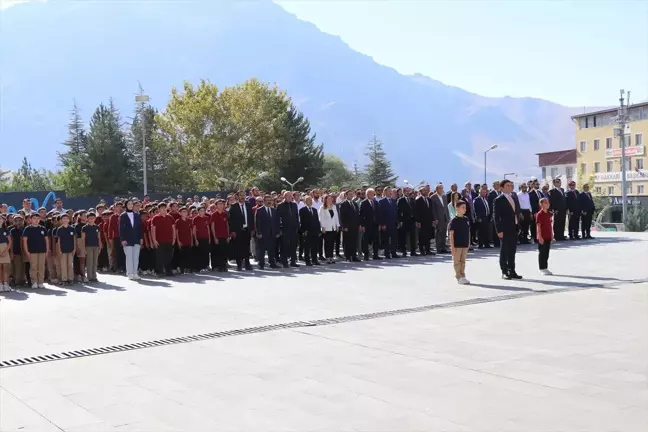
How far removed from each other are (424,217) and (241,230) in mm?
5178

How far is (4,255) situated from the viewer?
52.0ft

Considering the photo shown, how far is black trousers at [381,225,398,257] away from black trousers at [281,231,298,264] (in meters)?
2.63

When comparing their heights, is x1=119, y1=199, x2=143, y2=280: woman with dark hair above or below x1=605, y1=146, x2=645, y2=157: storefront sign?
below

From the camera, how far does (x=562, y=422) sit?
571cm

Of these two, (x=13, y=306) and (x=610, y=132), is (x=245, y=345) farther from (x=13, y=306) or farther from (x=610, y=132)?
(x=610, y=132)

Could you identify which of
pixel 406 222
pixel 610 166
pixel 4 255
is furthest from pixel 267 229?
pixel 610 166

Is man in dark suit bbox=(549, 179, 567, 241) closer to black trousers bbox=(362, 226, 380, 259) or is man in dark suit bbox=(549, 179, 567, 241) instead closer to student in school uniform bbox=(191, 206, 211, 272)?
black trousers bbox=(362, 226, 380, 259)

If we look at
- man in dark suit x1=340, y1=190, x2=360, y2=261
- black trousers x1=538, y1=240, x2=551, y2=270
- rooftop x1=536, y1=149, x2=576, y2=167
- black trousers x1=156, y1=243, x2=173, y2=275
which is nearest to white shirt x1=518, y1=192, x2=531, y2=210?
man in dark suit x1=340, y1=190, x2=360, y2=261

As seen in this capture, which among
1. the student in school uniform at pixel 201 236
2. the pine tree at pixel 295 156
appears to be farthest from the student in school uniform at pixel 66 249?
the pine tree at pixel 295 156

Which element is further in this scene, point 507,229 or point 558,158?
point 558,158

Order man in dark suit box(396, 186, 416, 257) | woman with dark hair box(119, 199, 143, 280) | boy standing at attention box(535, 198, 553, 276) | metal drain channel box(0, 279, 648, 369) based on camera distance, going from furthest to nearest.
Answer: man in dark suit box(396, 186, 416, 257) < woman with dark hair box(119, 199, 143, 280) < boy standing at attention box(535, 198, 553, 276) < metal drain channel box(0, 279, 648, 369)

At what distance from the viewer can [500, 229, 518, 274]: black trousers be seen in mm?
14547

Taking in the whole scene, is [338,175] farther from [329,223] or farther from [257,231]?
[257,231]

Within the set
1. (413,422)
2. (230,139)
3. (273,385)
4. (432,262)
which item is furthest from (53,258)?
(230,139)
